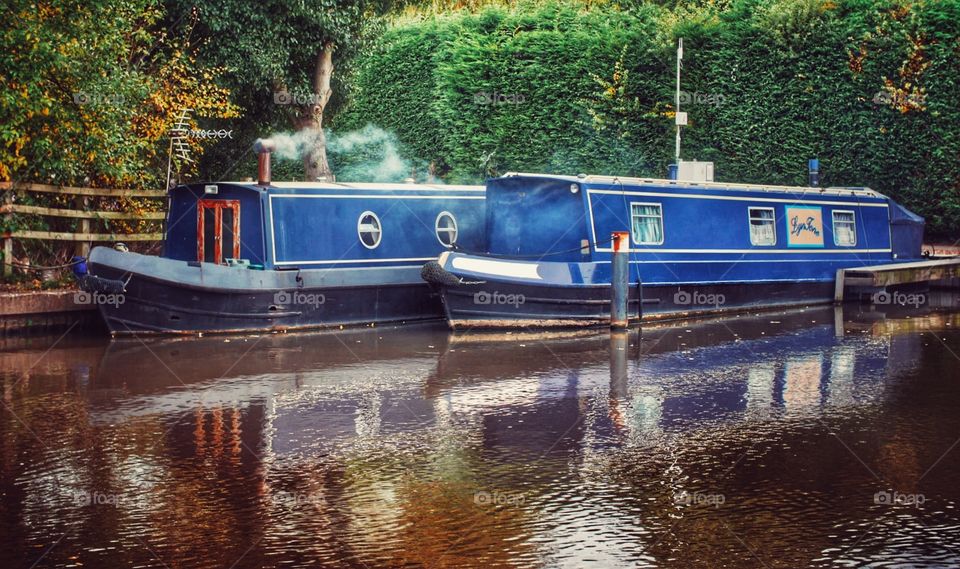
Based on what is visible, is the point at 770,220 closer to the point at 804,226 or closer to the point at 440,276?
the point at 804,226

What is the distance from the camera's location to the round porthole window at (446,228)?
19.6 m

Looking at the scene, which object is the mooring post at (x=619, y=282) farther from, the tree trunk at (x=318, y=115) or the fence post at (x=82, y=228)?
the tree trunk at (x=318, y=115)

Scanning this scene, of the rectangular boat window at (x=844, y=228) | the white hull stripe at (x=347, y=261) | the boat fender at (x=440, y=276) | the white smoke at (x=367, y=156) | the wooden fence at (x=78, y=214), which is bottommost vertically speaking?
the boat fender at (x=440, y=276)

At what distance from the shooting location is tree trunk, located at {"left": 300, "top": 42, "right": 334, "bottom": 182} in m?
23.9

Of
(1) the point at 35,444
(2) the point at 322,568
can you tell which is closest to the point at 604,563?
(2) the point at 322,568

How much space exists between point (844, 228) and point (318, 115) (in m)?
10.6

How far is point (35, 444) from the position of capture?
945 centimetres

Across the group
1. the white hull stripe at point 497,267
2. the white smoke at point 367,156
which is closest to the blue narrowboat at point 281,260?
the white hull stripe at point 497,267

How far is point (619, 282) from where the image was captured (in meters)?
17.3

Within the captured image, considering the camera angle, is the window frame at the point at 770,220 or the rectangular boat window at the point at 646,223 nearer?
the rectangular boat window at the point at 646,223

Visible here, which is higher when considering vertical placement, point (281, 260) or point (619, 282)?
point (281, 260)

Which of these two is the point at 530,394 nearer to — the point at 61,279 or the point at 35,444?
the point at 35,444

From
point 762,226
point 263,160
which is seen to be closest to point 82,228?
point 263,160

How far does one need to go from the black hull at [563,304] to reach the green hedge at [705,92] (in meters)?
5.82
